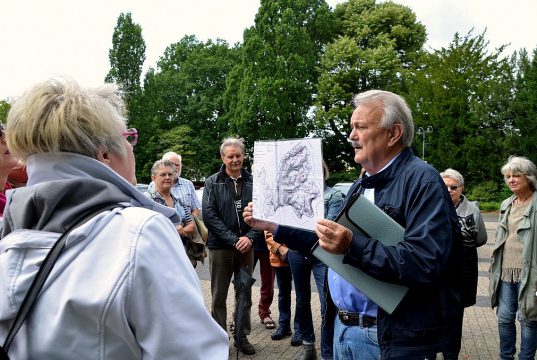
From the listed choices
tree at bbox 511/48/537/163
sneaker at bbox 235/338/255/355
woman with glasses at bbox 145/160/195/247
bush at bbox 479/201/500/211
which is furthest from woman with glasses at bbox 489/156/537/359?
tree at bbox 511/48/537/163

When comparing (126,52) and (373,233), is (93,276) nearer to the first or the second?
(373,233)

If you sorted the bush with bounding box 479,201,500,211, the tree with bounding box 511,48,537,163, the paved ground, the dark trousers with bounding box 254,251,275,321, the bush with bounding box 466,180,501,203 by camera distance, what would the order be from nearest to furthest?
1. the paved ground
2. the dark trousers with bounding box 254,251,275,321
3. the bush with bounding box 479,201,500,211
4. the tree with bounding box 511,48,537,163
5. the bush with bounding box 466,180,501,203

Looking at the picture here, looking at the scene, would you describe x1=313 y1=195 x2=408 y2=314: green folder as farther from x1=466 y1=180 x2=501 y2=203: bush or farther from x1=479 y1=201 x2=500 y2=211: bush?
x1=466 y1=180 x2=501 y2=203: bush

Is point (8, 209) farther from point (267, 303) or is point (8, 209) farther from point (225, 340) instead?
point (267, 303)

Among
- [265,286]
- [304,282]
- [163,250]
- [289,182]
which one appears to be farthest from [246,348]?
[163,250]

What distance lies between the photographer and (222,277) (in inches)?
254

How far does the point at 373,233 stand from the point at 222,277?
4.09m

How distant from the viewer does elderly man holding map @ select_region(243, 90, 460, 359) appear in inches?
98.7

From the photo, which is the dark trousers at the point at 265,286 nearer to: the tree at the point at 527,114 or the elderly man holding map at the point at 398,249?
the elderly man holding map at the point at 398,249

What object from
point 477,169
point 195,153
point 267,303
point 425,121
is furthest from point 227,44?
point 267,303

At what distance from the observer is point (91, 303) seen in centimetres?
127

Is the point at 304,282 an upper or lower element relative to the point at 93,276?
lower

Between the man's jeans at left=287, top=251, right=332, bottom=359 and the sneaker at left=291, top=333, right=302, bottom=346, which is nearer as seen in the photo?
the man's jeans at left=287, top=251, right=332, bottom=359

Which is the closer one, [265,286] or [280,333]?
[280,333]
